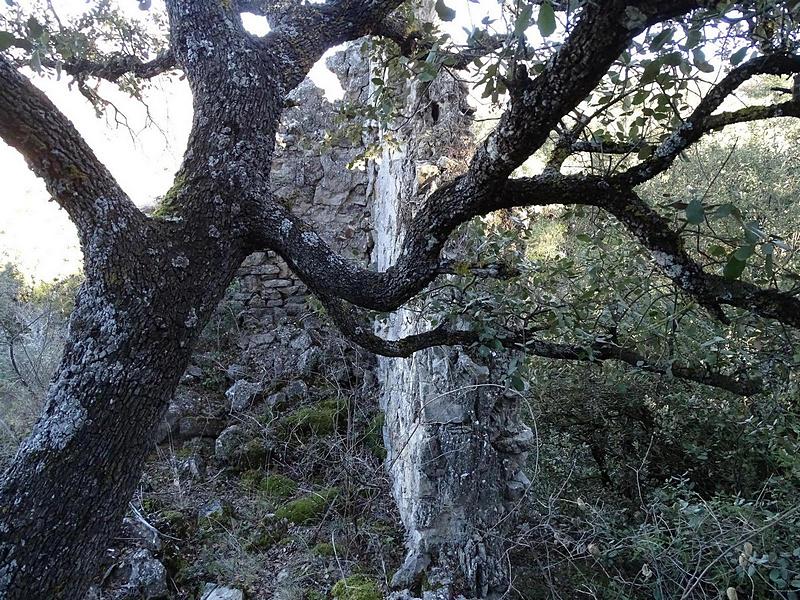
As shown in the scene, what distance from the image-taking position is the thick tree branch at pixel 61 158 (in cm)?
176

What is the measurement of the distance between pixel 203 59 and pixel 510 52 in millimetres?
1436

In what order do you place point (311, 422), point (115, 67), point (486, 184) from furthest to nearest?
point (311, 422) → point (115, 67) → point (486, 184)

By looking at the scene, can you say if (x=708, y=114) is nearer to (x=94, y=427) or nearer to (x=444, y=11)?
(x=444, y=11)

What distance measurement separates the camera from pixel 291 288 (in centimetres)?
739

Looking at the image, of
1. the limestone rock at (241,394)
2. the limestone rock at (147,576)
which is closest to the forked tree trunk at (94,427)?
the limestone rock at (147,576)

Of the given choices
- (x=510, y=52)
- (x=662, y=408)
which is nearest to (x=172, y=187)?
(x=510, y=52)

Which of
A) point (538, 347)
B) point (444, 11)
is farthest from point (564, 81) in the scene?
point (538, 347)

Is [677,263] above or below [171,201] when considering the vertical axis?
below

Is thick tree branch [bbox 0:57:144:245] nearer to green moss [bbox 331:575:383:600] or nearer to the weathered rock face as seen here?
the weathered rock face

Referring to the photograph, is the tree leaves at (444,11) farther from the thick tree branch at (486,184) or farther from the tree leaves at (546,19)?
the tree leaves at (546,19)

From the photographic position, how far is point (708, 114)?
1.75 metres

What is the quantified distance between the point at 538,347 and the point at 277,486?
317 cm

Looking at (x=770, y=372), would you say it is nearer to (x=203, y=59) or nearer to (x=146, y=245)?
(x=146, y=245)

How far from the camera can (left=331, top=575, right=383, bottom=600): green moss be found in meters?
3.33
